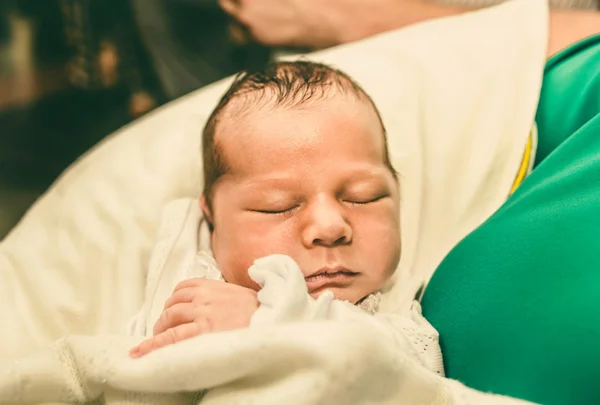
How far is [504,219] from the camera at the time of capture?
30.3 inches

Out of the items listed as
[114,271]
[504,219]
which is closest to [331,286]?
[504,219]

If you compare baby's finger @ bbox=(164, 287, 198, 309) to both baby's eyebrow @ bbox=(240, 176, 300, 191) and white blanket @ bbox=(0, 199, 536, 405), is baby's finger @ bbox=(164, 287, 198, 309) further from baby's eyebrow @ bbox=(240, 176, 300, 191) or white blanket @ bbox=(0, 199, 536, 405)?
baby's eyebrow @ bbox=(240, 176, 300, 191)

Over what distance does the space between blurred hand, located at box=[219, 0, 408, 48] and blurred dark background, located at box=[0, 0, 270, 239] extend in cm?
8

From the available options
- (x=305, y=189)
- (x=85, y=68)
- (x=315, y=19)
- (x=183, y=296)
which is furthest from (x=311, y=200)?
(x=85, y=68)

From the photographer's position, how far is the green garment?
0.61m

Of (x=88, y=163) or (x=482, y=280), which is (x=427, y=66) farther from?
(x=88, y=163)

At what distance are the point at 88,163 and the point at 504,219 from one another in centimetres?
77

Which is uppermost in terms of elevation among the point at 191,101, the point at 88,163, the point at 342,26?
the point at 342,26

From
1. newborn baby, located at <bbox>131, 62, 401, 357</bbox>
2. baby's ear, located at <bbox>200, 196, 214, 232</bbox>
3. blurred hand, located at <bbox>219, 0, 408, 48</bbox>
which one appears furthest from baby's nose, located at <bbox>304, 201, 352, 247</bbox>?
blurred hand, located at <bbox>219, 0, 408, 48</bbox>

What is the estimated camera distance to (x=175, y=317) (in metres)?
0.69

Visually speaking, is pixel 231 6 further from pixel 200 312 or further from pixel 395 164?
pixel 200 312

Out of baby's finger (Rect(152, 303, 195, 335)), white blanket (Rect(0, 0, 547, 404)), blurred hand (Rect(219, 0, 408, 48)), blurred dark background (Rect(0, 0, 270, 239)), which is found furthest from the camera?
blurred dark background (Rect(0, 0, 270, 239))

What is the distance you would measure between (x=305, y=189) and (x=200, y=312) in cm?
23

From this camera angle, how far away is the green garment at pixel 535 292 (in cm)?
61
